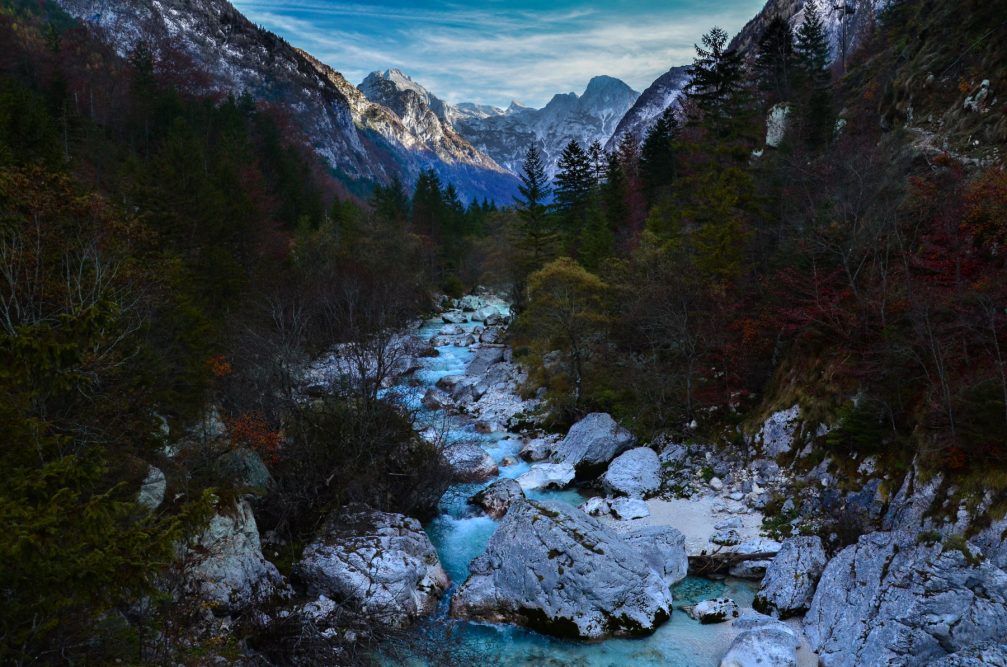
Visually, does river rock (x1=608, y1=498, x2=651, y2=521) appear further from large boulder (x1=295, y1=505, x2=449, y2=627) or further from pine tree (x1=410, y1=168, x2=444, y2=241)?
pine tree (x1=410, y1=168, x2=444, y2=241)

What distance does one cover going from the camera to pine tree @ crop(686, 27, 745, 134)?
31.6 m

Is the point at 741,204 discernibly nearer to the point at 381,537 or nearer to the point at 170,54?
the point at 381,537

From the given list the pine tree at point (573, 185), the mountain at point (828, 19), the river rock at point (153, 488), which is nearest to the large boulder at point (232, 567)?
the river rock at point (153, 488)

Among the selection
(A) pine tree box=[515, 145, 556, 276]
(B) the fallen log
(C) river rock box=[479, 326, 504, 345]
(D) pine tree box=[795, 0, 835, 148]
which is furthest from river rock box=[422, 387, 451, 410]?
(D) pine tree box=[795, 0, 835, 148]

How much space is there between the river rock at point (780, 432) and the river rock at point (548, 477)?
7.15 meters

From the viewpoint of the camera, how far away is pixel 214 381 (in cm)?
1991

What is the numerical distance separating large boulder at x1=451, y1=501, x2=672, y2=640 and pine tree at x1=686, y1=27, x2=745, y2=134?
26279mm

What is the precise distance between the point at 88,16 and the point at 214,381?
157 meters

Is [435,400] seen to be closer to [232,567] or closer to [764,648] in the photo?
[232,567]

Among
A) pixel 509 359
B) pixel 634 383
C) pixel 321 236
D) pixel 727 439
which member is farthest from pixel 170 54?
pixel 727 439

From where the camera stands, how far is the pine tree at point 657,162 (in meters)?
49.7


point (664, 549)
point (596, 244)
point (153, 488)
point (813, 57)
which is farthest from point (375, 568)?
point (813, 57)

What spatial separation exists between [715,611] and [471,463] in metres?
11.6

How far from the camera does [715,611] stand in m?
13.1
